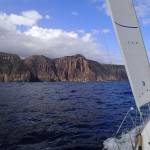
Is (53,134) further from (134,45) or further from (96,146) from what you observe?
(134,45)

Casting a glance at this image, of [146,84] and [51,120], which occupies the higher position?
[146,84]

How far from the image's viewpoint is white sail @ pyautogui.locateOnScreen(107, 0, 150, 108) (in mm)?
8086

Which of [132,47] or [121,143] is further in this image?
[121,143]

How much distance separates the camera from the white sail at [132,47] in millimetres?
8086

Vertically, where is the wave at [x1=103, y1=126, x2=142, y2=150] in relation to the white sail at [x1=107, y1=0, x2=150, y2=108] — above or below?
below

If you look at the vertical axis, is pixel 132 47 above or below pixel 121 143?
above

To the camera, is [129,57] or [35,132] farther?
[35,132]

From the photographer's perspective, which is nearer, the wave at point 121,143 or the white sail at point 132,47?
the white sail at point 132,47

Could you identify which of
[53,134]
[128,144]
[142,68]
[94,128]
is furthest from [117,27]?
[94,128]

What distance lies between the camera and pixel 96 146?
54.4 feet

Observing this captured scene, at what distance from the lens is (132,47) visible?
27.7 ft

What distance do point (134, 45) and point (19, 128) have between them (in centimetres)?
1619

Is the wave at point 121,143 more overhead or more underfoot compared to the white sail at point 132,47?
more underfoot

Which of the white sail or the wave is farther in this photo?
the wave
